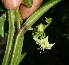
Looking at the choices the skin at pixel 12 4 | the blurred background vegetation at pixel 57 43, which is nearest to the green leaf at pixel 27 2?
the skin at pixel 12 4

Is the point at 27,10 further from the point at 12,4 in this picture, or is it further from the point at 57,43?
the point at 57,43

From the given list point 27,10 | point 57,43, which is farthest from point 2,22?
point 57,43

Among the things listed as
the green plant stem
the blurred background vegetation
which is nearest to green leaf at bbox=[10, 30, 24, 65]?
the green plant stem

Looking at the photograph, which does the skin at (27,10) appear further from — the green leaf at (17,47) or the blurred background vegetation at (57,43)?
the blurred background vegetation at (57,43)

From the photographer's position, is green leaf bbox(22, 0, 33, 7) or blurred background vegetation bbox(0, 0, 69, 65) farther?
blurred background vegetation bbox(0, 0, 69, 65)

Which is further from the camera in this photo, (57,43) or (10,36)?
(57,43)

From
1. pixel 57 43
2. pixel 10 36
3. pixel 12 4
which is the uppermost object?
pixel 12 4

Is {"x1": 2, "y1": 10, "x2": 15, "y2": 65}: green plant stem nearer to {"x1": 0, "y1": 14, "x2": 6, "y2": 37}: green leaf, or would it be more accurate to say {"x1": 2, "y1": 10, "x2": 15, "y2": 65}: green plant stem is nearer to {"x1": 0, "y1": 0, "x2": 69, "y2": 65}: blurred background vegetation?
{"x1": 0, "y1": 14, "x2": 6, "y2": 37}: green leaf

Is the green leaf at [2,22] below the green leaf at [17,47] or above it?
above

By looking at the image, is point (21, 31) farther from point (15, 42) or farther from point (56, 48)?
point (56, 48)

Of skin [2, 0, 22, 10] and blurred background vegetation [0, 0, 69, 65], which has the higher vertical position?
skin [2, 0, 22, 10]

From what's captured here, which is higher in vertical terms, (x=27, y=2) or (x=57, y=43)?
(x=27, y=2)
